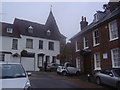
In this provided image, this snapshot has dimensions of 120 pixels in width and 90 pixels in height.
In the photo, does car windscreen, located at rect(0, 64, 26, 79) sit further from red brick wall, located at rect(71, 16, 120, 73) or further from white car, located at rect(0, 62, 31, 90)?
red brick wall, located at rect(71, 16, 120, 73)

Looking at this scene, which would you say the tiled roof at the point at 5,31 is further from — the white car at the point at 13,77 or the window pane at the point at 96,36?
the white car at the point at 13,77

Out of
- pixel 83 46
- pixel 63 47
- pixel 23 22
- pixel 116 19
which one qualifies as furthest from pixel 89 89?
pixel 63 47

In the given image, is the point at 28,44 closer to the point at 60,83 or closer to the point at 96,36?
the point at 96,36

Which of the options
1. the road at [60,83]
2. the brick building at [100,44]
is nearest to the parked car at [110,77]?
the road at [60,83]

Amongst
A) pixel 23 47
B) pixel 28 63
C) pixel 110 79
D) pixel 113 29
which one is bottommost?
pixel 110 79

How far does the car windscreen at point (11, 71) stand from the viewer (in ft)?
25.7

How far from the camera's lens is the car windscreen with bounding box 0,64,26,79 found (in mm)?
7820

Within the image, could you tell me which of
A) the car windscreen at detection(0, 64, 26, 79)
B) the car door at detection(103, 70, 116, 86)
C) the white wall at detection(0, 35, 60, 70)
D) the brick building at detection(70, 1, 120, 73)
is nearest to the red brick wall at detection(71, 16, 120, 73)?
the brick building at detection(70, 1, 120, 73)

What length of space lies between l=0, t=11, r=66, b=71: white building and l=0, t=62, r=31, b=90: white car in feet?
79.2

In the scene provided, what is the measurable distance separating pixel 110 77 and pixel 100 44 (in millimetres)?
7705

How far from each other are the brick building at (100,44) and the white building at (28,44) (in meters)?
10.0

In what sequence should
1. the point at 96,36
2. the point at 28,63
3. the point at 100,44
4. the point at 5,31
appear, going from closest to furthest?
the point at 100,44 < the point at 96,36 < the point at 5,31 < the point at 28,63

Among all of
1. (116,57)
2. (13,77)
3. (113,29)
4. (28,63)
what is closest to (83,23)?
(113,29)

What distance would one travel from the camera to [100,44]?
20578 mm
